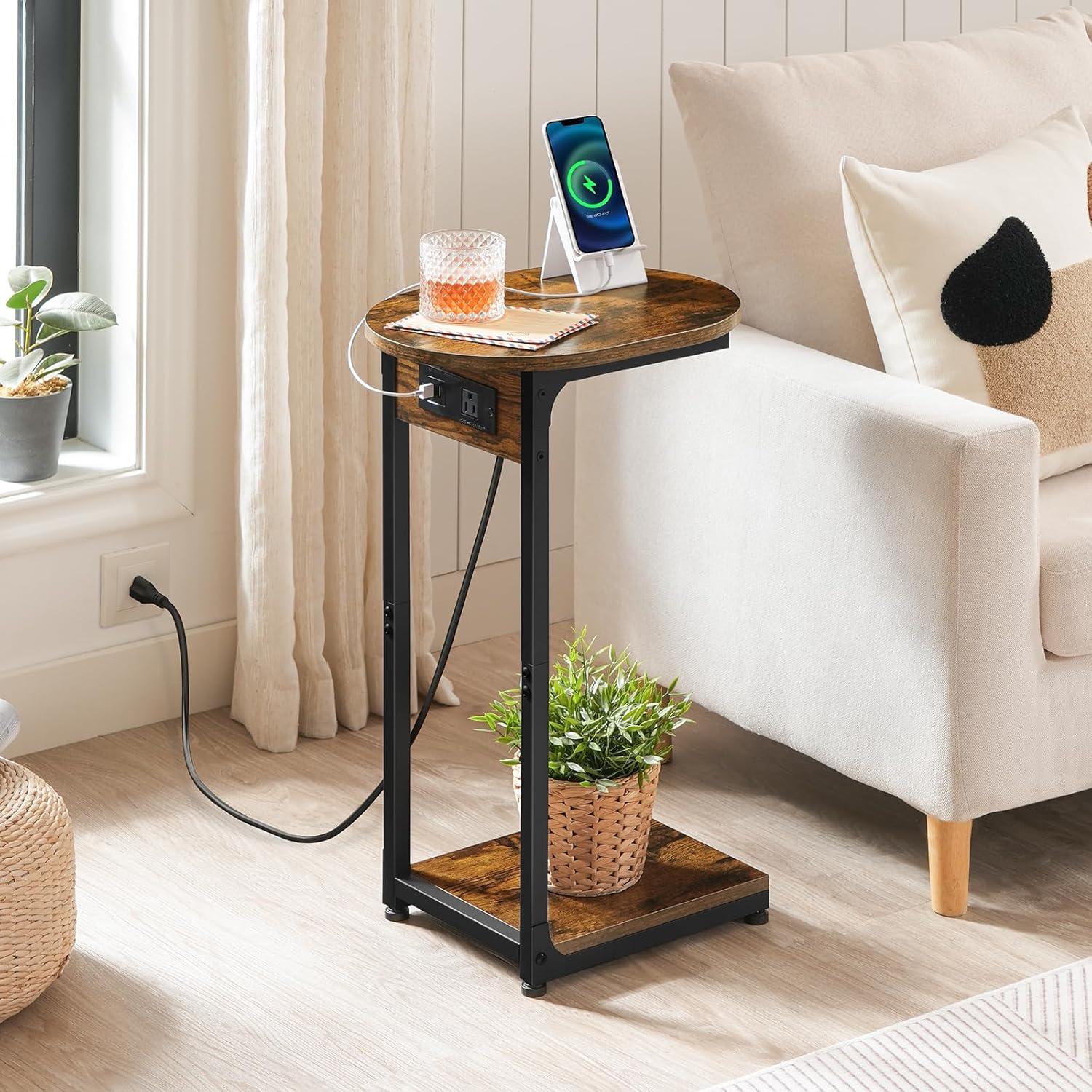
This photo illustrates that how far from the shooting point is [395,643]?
1.96 metres

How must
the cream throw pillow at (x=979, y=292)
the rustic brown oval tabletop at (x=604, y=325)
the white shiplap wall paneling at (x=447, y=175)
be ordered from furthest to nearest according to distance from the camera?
the white shiplap wall paneling at (x=447, y=175) < the cream throw pillow at (x=979, y=292) < the rustic brown oval tabletop at (x=604, y=325)

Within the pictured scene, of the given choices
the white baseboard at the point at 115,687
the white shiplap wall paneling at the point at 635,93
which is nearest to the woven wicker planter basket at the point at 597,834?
the white baseboard at the point at 115,687

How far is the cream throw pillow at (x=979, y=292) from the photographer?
2119mm

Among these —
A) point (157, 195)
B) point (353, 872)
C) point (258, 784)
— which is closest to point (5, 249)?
Result: point (157, 195)

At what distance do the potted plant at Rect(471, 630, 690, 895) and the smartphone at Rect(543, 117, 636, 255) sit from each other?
19.3 inches

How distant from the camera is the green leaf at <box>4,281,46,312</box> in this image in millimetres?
2357

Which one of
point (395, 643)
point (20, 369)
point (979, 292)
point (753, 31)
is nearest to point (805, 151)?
point (979, 292)

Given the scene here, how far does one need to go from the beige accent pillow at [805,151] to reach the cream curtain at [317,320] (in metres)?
0.43

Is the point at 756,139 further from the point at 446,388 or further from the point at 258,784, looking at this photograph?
the point at 258,784

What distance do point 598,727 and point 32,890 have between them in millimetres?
626

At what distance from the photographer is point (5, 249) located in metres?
2.48

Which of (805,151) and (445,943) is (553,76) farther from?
(445,943)

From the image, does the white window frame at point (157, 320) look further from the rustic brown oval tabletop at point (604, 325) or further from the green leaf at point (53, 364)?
the rustic brown oval tabletop at point (604, 325)

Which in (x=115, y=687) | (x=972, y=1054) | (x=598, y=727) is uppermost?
(x=598, y=727)
